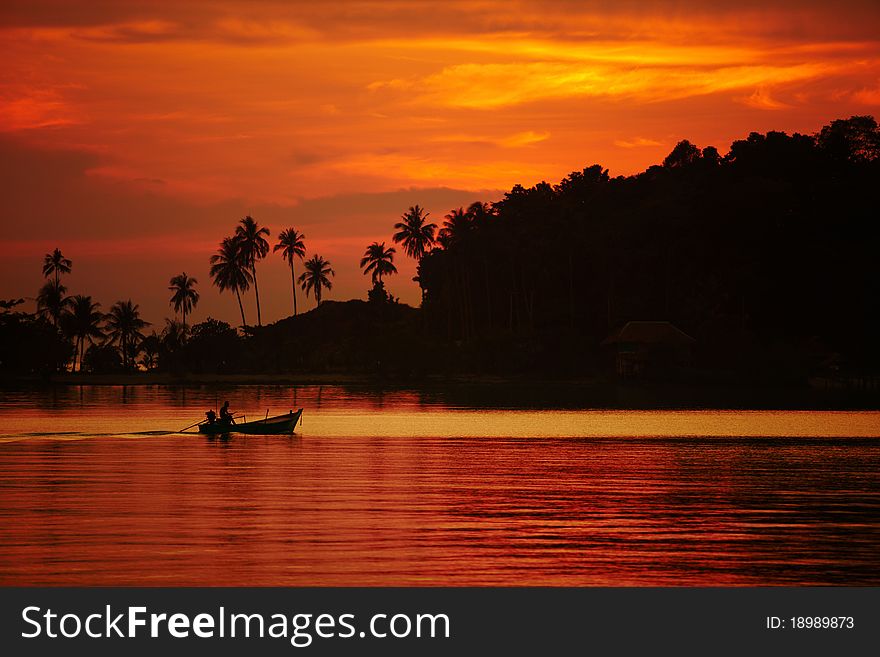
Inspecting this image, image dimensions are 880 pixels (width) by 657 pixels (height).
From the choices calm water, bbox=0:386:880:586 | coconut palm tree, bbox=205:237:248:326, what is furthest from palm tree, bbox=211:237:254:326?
calm water, bbox=0:386:880:586

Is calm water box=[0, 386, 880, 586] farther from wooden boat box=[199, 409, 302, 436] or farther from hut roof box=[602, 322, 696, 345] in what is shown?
hut roof box=[602, 322, 696, 345]

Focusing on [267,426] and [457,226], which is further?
[457,226]

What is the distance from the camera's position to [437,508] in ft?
94.2

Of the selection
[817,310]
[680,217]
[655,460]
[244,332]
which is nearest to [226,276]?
[244,332]

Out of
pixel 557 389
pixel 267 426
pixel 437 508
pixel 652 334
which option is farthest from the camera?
pixel 557 389

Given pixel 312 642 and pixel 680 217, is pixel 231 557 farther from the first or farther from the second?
pixel 680 217

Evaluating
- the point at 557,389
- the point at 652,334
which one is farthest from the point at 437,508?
the point at 652,334

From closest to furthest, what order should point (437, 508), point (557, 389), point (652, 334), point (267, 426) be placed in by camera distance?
point (437, 508) → point (267, 426) → point (652, 334) → point (557, 389)

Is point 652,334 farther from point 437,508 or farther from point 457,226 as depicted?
point 437,508

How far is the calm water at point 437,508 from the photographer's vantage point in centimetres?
2089

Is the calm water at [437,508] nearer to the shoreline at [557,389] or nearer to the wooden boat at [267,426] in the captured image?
the wooden boat at [267,426]

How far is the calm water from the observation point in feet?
68.5

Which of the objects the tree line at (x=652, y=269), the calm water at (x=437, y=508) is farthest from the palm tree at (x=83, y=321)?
the calm water at (x=437, y=508)

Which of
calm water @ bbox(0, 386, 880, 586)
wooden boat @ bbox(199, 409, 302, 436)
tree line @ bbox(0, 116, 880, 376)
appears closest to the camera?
calm water @ bbox(0, 386, 880, 586)
